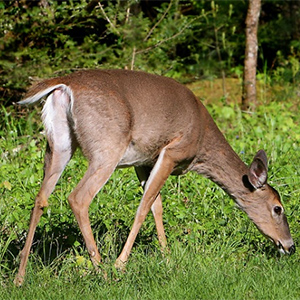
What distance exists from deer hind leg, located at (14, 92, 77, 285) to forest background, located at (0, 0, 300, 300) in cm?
42

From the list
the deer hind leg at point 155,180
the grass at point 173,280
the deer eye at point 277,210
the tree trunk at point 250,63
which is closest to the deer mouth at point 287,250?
the deer eye at point 277,210

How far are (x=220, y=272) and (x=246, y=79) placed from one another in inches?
254

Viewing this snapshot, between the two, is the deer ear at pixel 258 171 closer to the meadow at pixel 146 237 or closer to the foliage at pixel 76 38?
the meadow at pixel 146 237

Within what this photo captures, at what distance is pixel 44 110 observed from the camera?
18.0 feet

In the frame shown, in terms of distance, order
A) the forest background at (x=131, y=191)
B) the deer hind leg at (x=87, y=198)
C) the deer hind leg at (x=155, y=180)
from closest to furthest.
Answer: the forest background at (x=131, y=191), the deer hind leg at (x=87, y=198), the deer hind leg at (x=155, y=180)

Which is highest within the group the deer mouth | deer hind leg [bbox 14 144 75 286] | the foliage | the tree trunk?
deer hind leg [bbox 14 144 75 286]

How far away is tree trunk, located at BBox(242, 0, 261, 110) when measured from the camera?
10758mm

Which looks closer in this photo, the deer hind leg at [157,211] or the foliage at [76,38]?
the deer hind leg at [157,211]

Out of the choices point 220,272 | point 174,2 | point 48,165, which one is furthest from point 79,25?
point 220,272

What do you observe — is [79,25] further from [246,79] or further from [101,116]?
[101,116]

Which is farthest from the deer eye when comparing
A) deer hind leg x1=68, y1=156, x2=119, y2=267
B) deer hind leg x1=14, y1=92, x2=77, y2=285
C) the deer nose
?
deer hind leg x1=14, y1=92, x2=77, y2=285

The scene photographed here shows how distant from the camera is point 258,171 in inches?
248

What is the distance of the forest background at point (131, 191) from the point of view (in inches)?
195

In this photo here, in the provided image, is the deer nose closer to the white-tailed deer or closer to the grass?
the white-tailed deer
